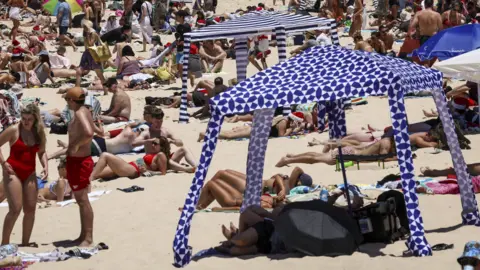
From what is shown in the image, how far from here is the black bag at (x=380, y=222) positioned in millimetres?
8594

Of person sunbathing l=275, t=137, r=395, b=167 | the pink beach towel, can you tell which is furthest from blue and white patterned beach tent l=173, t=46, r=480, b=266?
person sunbathing l=275, t=137, r=395, b=167

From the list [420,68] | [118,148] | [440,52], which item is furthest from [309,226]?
[440,52]

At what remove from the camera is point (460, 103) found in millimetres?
14086

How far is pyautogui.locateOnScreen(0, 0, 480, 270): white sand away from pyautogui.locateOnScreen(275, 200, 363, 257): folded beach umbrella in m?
0.12

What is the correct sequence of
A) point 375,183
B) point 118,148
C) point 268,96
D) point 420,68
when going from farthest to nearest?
point 118,148, point 375,183, point 420,68, point 268,96

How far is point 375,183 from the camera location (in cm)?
1115

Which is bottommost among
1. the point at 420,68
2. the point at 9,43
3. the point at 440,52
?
the point at 9,43

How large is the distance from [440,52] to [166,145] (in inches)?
201

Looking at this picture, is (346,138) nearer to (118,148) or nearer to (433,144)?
(433,144)

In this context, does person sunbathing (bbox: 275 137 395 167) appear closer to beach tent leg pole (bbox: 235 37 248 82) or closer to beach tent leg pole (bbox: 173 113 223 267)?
beach tent leg pole (bbox: 173 113 223 267)

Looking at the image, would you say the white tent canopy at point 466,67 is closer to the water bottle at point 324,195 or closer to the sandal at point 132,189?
the water bottle at point 324,195

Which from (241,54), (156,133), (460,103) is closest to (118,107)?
(241,54)

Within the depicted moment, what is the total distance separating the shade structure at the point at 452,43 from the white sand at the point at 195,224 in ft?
6.08

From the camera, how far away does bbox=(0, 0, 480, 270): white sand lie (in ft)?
26.9
